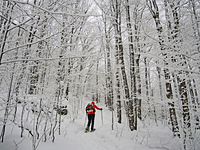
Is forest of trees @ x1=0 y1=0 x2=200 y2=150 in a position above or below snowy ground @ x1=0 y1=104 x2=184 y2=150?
above

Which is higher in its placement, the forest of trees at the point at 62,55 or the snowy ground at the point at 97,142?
the forest of trees at the point at 62,55

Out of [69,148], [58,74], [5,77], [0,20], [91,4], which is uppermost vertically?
[91,4]

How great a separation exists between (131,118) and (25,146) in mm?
4340

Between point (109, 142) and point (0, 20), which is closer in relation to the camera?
point (0, 20)

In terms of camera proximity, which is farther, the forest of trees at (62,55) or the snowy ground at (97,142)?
the snowy ground at (97,142)

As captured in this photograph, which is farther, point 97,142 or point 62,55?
point 97,142

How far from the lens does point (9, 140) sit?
7.86ft

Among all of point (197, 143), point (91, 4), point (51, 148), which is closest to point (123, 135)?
point (197, 143)

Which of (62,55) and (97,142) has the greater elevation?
(62,55)

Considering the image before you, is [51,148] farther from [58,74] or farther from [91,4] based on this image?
[91,4]

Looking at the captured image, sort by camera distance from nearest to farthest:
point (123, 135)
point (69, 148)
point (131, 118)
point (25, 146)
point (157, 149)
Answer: point (25, 146) < point (69, 148) < point (157, 149) < point (123, 135) < point (131, 118)

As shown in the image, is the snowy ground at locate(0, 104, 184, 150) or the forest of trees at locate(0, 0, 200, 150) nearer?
the forest of trees at locate(0, 0, 200, 150)

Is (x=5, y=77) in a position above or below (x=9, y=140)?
above

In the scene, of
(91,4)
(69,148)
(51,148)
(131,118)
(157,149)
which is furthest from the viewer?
(91,4)
